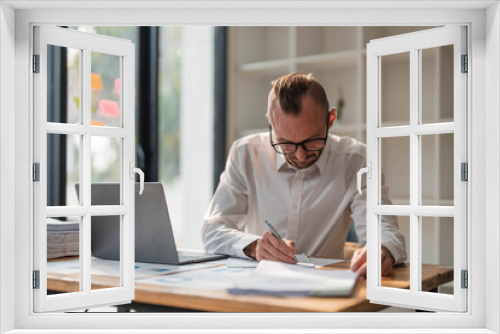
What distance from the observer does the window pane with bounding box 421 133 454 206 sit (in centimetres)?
395

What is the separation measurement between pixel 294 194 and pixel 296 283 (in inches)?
55.1

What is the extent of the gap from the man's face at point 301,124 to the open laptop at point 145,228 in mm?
804

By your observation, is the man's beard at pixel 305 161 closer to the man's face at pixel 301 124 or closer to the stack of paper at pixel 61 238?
the man's face at pixel 301 124

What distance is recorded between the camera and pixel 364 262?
2.15m

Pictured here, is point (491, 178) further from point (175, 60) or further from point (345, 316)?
point (175, 60)

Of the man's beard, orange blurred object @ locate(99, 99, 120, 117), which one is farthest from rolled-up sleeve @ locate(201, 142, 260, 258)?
orange blurred object @ locate(99, 99, 120, 117)

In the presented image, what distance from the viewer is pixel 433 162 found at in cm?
407

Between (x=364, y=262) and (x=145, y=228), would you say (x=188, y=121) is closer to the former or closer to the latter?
(x=145, y=228)

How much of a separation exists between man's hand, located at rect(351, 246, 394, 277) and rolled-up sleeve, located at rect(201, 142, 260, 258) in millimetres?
540

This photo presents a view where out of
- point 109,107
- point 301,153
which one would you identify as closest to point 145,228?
point 301,153

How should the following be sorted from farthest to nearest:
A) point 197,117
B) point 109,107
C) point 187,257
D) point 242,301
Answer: point 197,117
point 109,107
point 187,257
point 242,301

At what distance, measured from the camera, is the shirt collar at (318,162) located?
3174 mm

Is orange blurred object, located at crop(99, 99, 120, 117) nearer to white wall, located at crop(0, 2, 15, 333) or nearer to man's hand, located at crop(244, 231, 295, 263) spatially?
man's hand, located at crop(244, 231, 295, 263)

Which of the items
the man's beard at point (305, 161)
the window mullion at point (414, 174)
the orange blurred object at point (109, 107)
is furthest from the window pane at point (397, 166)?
the window mullion at point (414, 174)
